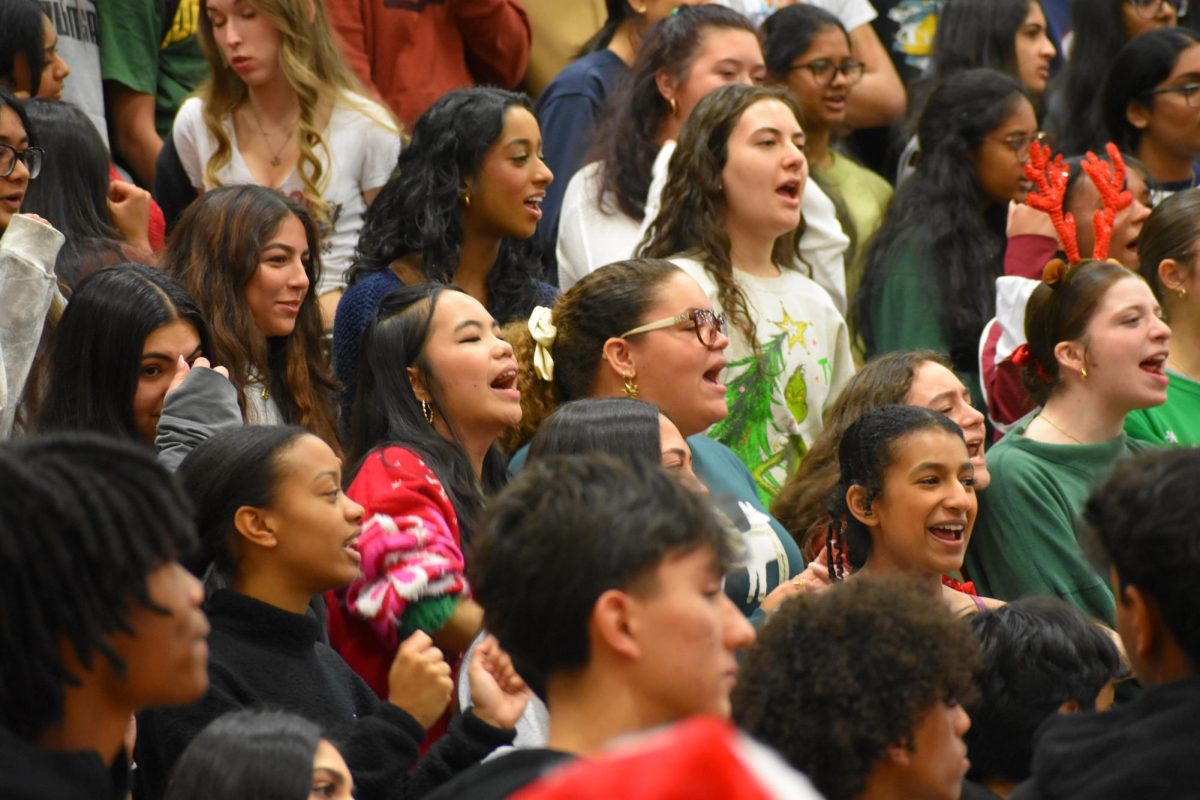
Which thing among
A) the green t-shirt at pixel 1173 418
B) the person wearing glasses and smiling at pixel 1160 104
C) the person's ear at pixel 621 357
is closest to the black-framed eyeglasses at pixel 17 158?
the person's ear at pixel 621 357

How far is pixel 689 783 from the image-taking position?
1.36 m

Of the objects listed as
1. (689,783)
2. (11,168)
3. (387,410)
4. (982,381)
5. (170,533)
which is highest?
(689,783)

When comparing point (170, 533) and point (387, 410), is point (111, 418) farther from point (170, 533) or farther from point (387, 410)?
point (170, 533)

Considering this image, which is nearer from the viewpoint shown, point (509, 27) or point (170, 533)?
point (170, 533)

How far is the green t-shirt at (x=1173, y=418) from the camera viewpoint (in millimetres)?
5703

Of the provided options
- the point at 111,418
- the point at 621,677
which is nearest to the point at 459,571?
the point at 111,418

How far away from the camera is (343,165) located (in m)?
5.93

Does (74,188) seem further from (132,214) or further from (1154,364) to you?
(1154,364)

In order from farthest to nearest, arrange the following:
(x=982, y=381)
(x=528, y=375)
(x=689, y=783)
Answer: (x=982, y=381)
(x=528, y=375)
(x=689, y=783)

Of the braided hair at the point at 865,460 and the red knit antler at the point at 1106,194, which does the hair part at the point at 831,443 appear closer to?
the braided hair at the point at 865,460

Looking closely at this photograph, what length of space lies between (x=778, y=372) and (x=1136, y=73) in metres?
2.61

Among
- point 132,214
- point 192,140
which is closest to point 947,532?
point 132,214

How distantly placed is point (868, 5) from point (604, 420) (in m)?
4.33

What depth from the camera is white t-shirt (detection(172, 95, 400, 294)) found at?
5.89 m
